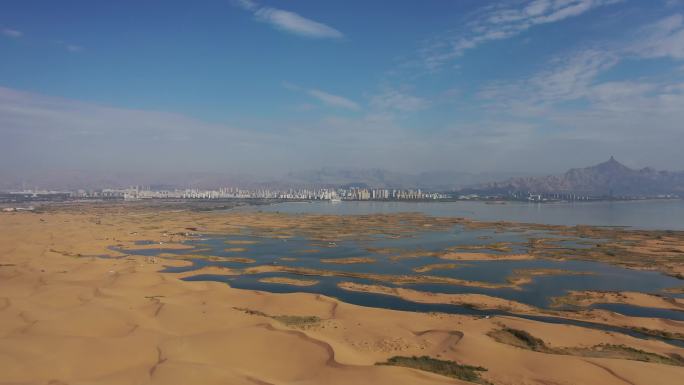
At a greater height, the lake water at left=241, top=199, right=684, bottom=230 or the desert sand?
the lake water at left=241, top=199, right=684, bottom=230

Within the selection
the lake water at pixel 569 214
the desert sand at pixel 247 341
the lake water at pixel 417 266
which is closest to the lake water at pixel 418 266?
the lake water at pixel 417 266

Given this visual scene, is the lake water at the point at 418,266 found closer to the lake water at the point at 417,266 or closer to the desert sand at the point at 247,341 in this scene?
the lake water at the point at 417,266

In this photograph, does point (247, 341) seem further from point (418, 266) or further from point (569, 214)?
point (569, 214)

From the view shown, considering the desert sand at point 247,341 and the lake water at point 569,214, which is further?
the lake water at point 569,214

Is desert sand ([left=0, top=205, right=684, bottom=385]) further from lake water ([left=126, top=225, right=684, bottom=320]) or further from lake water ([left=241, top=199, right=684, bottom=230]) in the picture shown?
lake water ([left=241, top=199, right=684, bottom=230])

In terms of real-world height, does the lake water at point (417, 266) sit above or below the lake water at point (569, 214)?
below

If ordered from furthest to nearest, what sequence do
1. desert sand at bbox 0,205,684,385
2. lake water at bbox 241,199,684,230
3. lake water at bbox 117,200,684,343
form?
lake water at bbox 241,199,684,230 → lake water at bbox 117,200,684,343 → desert sand at bbox 0,205,684,385

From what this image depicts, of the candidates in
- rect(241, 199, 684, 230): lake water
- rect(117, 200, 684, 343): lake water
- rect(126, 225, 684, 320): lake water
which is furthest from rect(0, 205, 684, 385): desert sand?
rect(241, 199, 684, 230): lake water

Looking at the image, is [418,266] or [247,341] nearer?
[247,341]

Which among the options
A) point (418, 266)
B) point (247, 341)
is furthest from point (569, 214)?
point (247, 341)

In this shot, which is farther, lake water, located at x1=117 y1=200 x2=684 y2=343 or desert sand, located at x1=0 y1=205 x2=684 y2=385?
lake water, located at x1=117 y1=200 x2=684 y2=343
